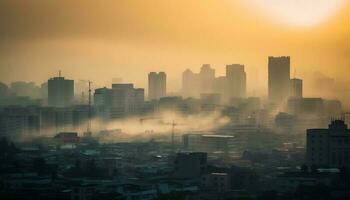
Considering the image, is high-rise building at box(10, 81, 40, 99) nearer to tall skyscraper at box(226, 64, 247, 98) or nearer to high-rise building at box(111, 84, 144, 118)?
high-rise building at box(111, 84, 144, 118)

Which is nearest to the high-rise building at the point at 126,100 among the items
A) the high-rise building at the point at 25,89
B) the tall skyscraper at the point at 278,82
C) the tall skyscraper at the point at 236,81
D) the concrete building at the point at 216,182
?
the high-rise building at the point at 25,89

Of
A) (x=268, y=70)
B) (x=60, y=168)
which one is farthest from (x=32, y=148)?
(x=268, y=70)

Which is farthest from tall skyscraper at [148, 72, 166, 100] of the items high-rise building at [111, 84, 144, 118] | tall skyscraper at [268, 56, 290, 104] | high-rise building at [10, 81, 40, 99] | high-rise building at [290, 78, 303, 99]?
high-rise building at [290, 78, 303, 99]

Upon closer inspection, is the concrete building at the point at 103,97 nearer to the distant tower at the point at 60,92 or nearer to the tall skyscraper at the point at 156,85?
the distant tower at the point at 60,92

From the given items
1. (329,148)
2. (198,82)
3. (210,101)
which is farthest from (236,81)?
(329,148)

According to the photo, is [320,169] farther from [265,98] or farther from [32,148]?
[265,98]

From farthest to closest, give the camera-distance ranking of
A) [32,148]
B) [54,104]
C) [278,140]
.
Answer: [54,104], [278,140], [32,148]

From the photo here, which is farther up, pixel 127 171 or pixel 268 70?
pixel 268 70
